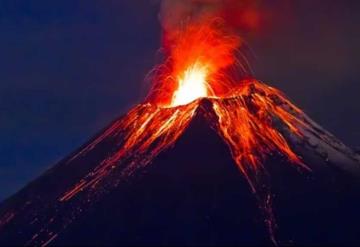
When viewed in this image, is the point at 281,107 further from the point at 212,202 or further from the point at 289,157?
the point at 212,202

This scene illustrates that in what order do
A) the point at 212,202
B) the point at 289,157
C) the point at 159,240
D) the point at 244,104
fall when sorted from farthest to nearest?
the point at 244,104 → the point at 289,157 → the point at 212,202 → the point at 159,240

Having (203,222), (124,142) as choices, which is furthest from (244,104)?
(203,222)

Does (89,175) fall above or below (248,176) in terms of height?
above

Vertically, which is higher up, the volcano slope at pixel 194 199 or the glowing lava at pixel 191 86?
the glowing lava at pixel 191 86

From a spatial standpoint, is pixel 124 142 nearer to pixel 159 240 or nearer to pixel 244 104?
pixel 244 104

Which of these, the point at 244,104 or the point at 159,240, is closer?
the point at 159,240

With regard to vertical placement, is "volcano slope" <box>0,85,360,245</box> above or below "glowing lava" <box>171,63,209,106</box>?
below

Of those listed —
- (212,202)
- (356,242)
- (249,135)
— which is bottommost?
(356,242)

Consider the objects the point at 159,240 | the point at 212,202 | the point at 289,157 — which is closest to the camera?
the point at 159,240
